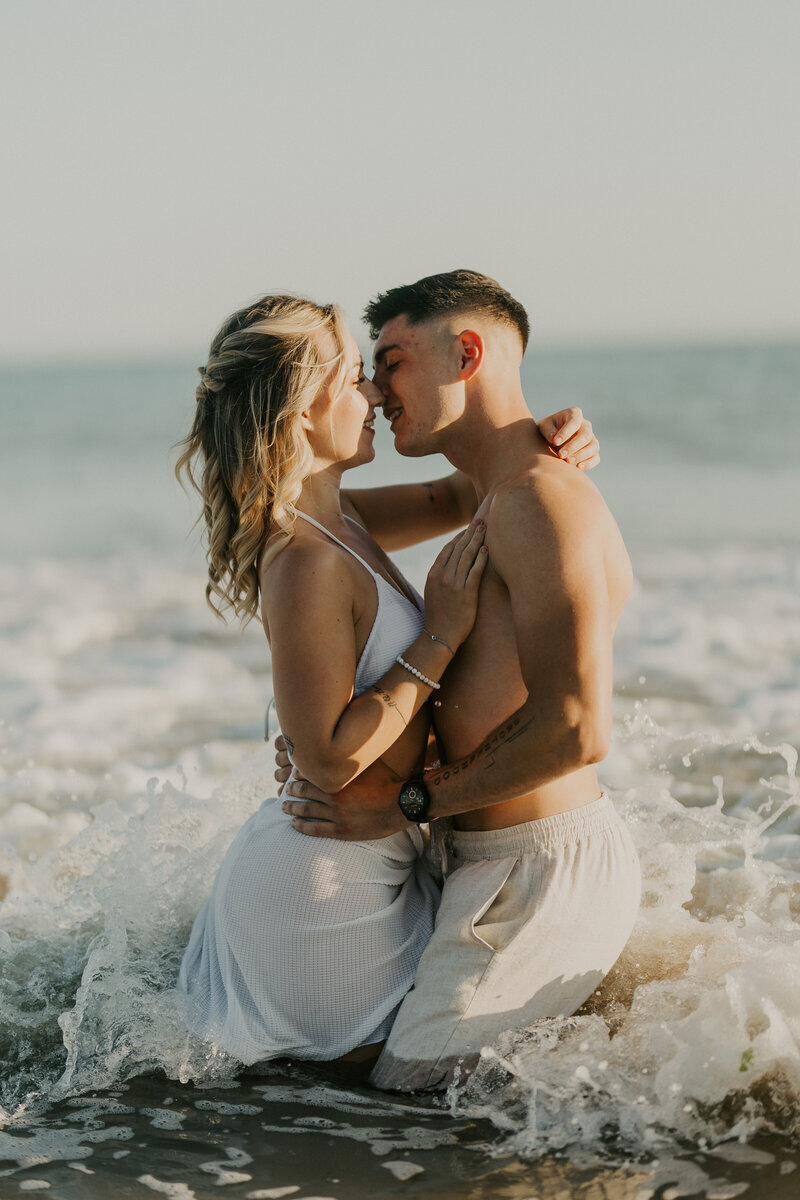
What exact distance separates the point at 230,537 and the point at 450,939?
58.3 inches

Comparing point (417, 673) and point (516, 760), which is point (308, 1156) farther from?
point (417, 673)

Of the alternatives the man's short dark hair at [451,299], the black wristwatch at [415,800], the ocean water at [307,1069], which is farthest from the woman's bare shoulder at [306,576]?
the ocean water at [307,1069]

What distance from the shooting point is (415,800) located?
3.76m

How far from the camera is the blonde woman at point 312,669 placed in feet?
12.2

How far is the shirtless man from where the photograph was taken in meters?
3.56

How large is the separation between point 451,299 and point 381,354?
0.32 metres

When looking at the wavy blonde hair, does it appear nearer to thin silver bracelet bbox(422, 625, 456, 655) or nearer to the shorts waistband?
thin silver bracelet bbox(422, 625, 456, 655)

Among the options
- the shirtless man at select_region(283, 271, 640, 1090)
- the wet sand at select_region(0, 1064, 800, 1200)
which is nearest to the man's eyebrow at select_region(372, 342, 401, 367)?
the shirtless man at select_region(283, 271, 640, 1090)

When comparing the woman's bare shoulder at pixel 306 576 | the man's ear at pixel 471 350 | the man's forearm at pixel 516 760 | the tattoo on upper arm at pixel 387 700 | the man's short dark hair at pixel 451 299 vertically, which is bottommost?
the man's forearm at pixel 516 760

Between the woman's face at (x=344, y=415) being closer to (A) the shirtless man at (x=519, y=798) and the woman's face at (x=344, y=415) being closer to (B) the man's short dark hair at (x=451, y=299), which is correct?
(B) the man's short dark hair at (x=451, y=299)

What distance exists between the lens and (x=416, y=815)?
3.77m

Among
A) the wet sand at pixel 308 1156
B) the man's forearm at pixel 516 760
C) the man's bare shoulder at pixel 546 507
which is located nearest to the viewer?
the wet sand at pixel 308 1156

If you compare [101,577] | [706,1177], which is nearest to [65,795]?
[706,1177]

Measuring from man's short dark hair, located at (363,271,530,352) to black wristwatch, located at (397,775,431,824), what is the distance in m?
1.61
